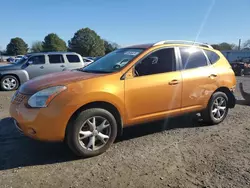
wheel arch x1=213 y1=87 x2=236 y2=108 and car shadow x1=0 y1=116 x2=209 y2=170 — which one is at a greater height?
wheel arch x1=213 y1=87 x2=236 y2=108

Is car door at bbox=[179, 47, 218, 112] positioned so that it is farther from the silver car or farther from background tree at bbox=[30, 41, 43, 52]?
background tree at bbox=[30, 41, 43, 52]

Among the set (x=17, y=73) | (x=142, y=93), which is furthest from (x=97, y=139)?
(x=17, y=73)

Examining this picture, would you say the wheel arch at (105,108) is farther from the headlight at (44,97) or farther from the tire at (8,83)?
the tire at (8,83)

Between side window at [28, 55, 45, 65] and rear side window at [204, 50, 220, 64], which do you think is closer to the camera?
rear side window at [204, 50, 220, 64]

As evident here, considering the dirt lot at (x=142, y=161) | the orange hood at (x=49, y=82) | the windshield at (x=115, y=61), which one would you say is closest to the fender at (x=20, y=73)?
the dirt lot at (x=142, y=161)

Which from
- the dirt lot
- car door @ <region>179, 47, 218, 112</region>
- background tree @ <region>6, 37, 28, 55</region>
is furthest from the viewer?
background tree @ <region>6, 37, 28, 55</region>

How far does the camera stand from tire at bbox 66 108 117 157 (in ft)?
12.6

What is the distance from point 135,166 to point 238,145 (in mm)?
2030

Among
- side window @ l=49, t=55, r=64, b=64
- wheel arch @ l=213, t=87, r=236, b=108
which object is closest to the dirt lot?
wheel arch @ l=213, t=87, r=236, b=108

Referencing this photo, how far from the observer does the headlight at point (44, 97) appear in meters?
3.72

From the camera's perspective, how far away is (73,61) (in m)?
12.7

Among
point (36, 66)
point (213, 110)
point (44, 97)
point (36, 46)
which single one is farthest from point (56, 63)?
point (36, 46)

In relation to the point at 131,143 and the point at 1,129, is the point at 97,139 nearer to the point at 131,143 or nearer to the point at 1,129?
the point at 131,143

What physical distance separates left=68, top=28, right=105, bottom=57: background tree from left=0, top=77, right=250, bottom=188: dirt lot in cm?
6743
